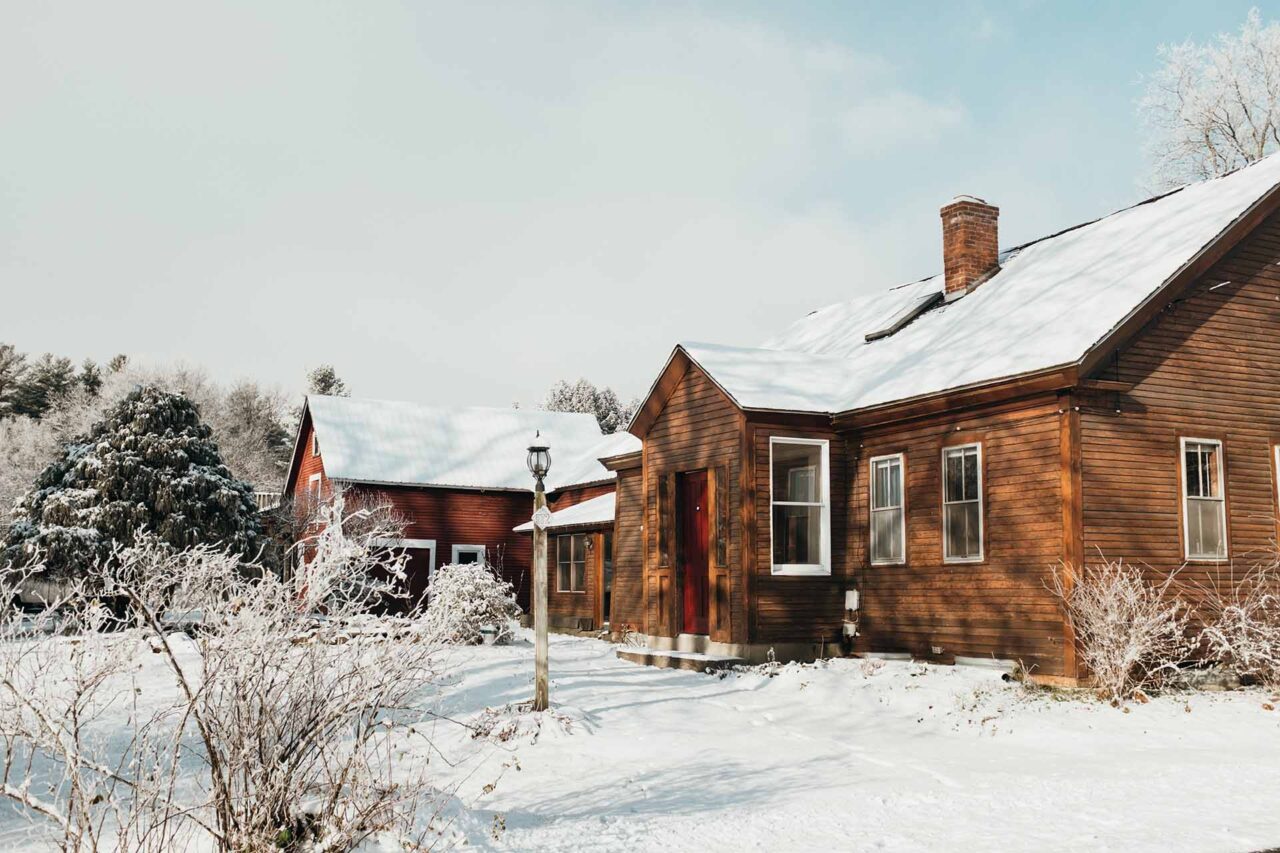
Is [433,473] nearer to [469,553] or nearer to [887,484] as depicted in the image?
[469,553]

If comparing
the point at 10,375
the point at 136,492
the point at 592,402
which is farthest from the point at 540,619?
the point at 10,375

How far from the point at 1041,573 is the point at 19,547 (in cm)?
2204

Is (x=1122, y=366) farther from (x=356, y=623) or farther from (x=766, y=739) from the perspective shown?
(x=356, y=623)

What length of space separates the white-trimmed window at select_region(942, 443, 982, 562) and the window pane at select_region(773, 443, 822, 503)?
2.31 meters

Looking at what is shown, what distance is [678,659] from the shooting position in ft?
58.8

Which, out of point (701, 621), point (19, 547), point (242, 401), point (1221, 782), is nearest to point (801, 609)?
point (701, 621)

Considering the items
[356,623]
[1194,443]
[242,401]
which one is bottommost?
[356,623]

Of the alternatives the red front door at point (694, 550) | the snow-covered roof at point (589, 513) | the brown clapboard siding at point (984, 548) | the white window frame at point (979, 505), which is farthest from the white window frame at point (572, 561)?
the white window frame at point (979, 505)

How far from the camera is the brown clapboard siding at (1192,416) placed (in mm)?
14906

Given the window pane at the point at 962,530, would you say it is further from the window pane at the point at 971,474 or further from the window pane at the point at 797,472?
the window pane at the point at 797,472

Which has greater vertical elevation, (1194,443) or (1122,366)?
(1122,366)

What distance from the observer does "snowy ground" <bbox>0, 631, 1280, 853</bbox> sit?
8.01m

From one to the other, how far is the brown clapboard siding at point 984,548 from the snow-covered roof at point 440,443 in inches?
619

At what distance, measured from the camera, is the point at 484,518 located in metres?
36.8
